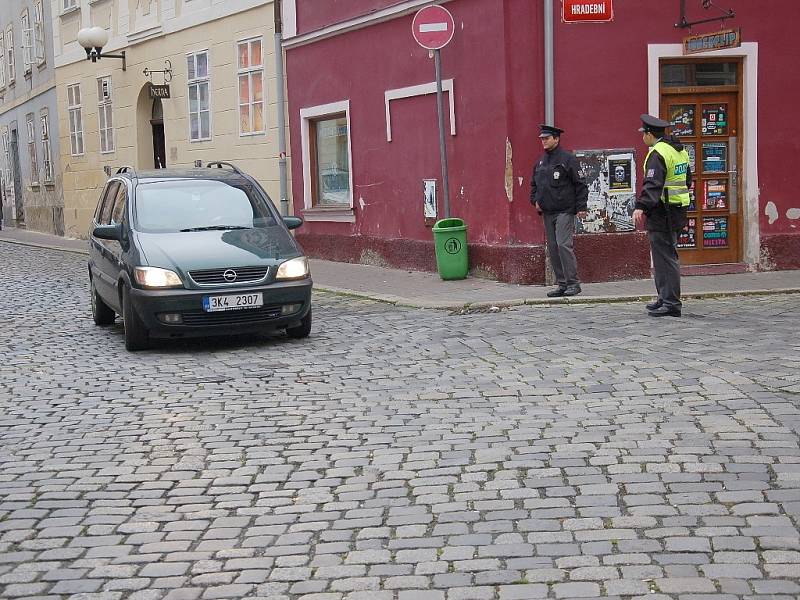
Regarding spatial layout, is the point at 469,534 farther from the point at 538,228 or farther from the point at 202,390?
the point at 538,228

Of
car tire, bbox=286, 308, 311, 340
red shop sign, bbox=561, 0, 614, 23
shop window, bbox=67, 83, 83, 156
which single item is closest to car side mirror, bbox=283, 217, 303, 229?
car tire, bbox=286, 308, 311, 340

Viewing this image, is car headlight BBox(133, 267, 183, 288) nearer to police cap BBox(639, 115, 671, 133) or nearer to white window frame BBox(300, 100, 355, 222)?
police cap BBox(639, 115, 671, 133)

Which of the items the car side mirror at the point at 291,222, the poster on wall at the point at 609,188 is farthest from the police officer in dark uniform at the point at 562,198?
the car side mirror at the point at 291,222

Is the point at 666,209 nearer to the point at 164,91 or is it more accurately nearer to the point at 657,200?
the point at 657,200

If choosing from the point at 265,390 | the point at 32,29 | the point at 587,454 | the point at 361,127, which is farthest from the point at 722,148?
the point at 32,29

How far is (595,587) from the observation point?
166 inches

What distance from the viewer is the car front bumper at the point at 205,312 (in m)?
10.1

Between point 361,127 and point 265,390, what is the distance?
10446mm

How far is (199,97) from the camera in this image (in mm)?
23594

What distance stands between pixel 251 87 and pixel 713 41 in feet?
33.8

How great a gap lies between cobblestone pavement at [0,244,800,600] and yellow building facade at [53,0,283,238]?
A: 11563 mm

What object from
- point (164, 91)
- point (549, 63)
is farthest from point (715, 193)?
point (164, 91)

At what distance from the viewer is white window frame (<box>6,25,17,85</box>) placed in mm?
36844

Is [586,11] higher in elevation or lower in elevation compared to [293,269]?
higher
